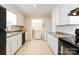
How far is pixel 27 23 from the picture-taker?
441 cm

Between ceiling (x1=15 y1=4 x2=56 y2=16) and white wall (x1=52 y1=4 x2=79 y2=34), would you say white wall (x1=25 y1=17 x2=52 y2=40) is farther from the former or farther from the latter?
ceiling (x1=15 y1=4 x2=56 y2=16)

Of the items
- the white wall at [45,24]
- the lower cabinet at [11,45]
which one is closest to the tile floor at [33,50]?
the lower cabinet at [11,45]

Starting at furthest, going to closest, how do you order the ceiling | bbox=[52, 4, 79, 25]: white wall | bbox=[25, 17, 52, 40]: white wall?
bbox=[25, 17, 52, 40]: white wall < the ceiling < bbox=[52, 4, 79, 25]: white wall

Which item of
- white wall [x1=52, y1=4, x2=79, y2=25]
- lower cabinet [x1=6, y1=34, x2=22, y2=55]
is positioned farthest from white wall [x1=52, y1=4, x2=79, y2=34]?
lower cabinet [x1=6, y1=34, x2=22, y2=55]

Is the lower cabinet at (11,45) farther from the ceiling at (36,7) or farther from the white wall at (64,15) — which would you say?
the white wall at (64,15)

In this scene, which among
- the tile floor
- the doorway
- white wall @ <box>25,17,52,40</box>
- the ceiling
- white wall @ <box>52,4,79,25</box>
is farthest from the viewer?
the doorway

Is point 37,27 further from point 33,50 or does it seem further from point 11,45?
point 11,45

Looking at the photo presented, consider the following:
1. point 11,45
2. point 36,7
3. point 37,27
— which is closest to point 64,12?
point 36,7

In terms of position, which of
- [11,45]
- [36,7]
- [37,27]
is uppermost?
[36,7]
